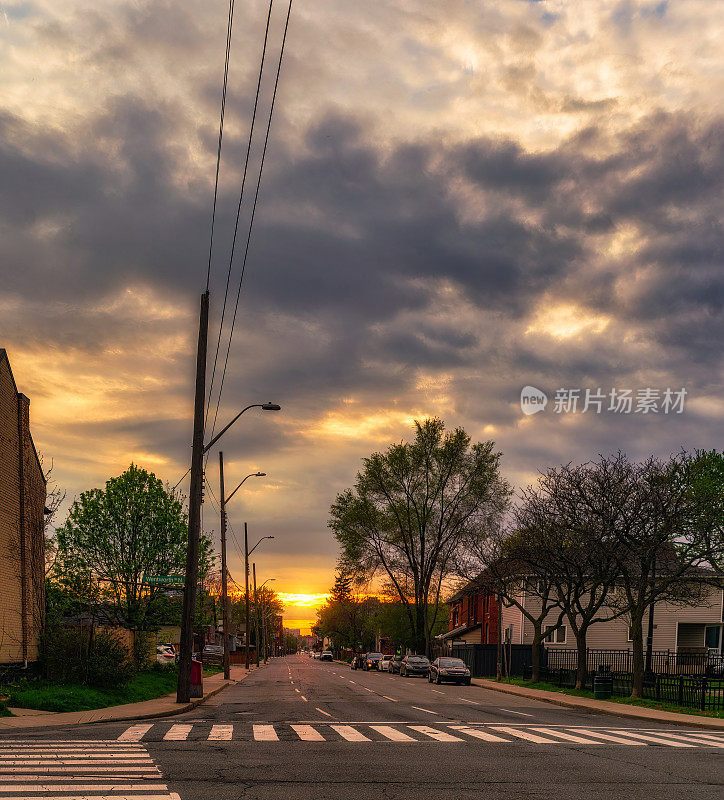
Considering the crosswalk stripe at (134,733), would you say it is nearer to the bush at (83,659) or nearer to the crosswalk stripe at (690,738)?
the bush at (83,659)

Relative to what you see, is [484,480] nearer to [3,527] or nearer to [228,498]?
[228,498]

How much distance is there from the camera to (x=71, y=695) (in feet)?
→ 77.4

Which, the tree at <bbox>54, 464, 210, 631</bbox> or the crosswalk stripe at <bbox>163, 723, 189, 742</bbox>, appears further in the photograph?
the tree at <bbox>54, 464, 210, 631</bbox>

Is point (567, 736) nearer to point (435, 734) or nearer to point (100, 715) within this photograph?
point (435, 734)

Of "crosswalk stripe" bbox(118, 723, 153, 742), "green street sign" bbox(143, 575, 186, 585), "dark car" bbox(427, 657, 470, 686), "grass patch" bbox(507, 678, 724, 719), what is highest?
"green street sign" bbox(143, 575, 186, 585)

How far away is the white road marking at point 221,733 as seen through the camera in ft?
52.6

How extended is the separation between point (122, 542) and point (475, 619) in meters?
47.6

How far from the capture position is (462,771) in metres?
12.4

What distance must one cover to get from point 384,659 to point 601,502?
147 feet

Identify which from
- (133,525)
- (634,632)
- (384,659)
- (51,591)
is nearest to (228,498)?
(133,525)

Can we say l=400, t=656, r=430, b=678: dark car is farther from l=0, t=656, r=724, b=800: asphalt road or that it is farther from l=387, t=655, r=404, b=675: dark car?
l=0, t=656, r=724, b=800: asphalt road

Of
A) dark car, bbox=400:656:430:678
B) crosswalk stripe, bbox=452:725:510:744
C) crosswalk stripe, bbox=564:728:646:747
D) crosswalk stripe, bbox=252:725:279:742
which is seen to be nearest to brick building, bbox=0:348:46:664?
crosswalk stripe, bbox=252:725:279:742

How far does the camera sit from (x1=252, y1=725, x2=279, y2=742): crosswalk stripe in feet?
53.2

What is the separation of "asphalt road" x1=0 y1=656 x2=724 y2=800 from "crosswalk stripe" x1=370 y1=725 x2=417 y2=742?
0.04 metres
